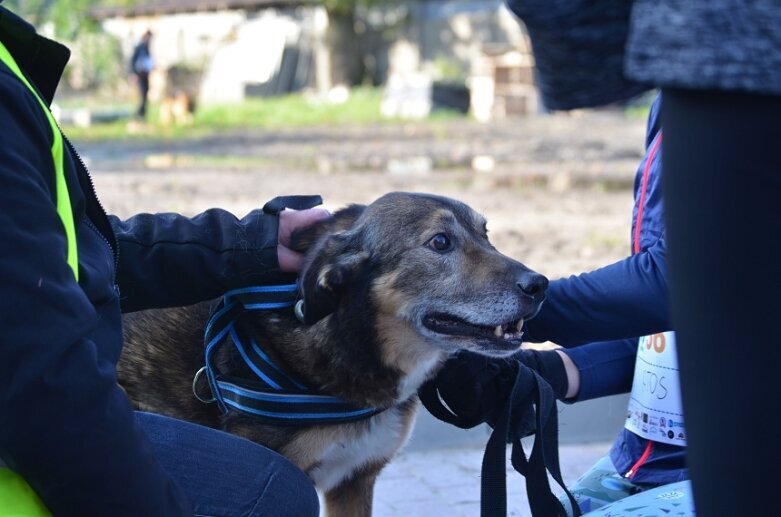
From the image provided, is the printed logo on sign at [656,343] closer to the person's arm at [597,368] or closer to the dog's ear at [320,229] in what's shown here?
the person's arm at [597,368]

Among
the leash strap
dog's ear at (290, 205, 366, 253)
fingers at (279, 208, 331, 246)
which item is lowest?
the leash strap

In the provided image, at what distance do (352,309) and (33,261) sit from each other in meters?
1.61

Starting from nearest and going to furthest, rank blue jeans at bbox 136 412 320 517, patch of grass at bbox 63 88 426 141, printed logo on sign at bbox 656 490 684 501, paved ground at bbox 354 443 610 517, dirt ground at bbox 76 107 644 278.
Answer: blue jeans at bbox 136 412 320 517 → printed logo on sign at bbox 656 490 684 501 → paved ground at bbox 354 443 610 517 → dirt ground at bbox 76 107 644 278 → patch of grass at bbox 63 88 426 141

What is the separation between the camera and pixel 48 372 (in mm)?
1641

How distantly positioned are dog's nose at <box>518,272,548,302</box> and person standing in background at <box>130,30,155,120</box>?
21.8 meters

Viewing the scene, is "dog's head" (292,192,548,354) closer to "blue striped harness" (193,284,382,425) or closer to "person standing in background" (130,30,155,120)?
A: "blue striped harness" (193,284,382,425)

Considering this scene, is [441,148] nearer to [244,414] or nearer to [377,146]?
[377,146]

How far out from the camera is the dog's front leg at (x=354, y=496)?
3.43 m

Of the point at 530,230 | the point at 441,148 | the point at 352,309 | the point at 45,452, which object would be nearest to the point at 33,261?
the point at 45,452

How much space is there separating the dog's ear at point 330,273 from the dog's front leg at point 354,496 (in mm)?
605

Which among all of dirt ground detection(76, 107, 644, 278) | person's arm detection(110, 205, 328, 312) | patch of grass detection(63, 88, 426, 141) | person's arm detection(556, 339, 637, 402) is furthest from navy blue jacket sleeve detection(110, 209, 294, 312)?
patch of grass detection(63, 88, 426, 141)

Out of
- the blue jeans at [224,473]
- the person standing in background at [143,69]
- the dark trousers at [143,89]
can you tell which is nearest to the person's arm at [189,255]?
the blue jeans at [224,473]

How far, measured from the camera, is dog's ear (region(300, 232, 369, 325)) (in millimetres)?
3055

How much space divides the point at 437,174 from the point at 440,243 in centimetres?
1024
